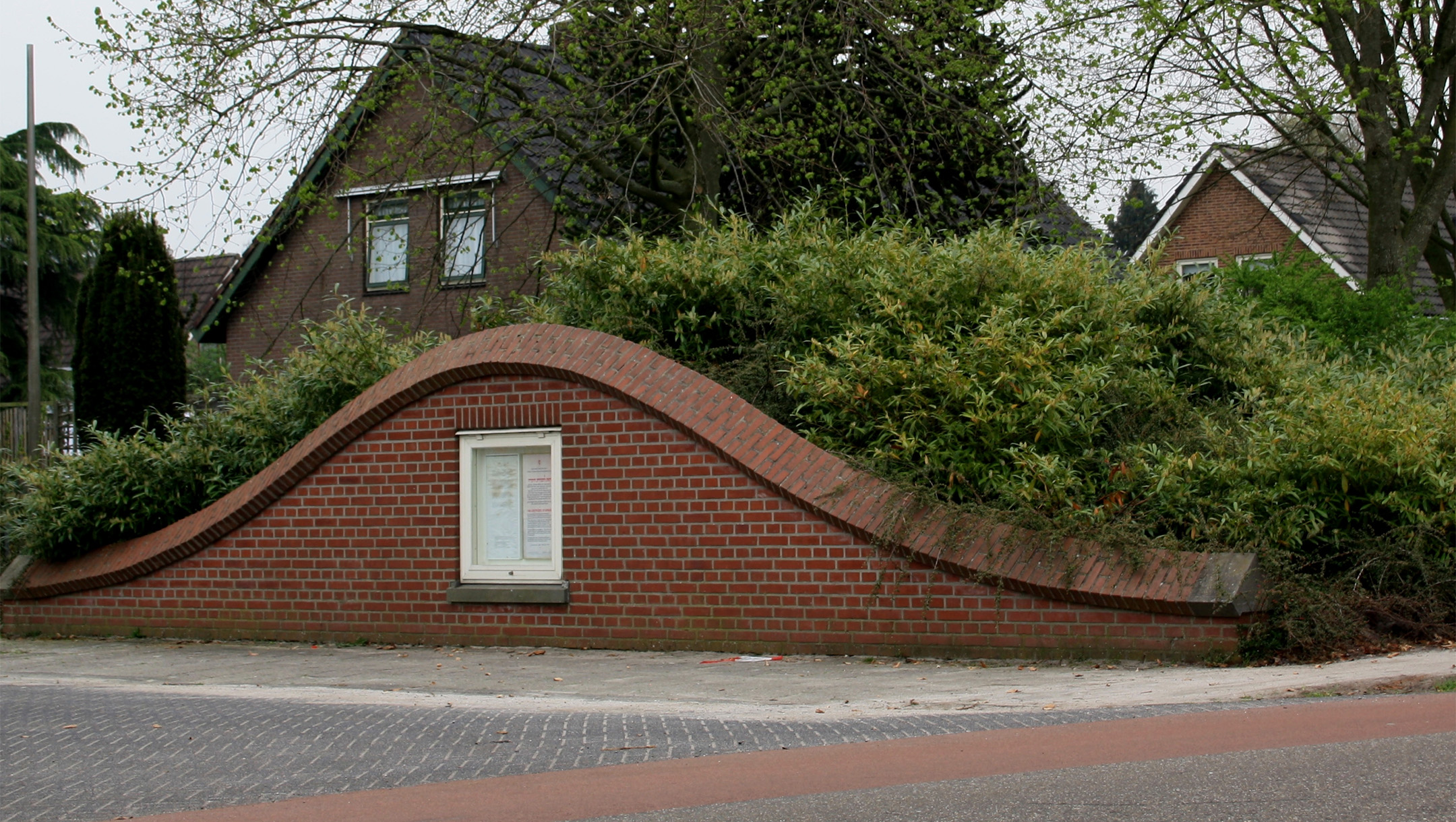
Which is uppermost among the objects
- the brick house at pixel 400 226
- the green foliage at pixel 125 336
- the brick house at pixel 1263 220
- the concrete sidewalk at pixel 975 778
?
the brick house at pixel 1263 220

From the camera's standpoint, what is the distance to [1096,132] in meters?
15.6

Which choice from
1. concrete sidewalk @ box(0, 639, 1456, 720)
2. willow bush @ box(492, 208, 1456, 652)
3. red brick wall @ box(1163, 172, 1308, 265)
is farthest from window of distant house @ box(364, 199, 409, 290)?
red brick wall @ box(1163, 172, 1308, 265)

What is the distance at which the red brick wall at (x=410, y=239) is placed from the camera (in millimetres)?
15062

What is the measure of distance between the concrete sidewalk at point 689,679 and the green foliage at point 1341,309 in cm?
623

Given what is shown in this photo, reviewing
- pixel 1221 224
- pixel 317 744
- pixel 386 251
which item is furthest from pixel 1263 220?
pixel 317 744

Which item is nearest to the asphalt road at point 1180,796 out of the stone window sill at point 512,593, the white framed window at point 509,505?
the stone window sill at point 512,593

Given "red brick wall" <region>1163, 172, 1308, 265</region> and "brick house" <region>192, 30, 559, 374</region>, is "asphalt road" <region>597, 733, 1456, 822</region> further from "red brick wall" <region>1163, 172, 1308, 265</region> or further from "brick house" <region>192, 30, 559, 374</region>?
"red brick wall" <region>1163, 172, 1308, 265</region>

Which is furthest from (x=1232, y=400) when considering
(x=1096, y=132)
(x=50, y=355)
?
(x=50, y=355)

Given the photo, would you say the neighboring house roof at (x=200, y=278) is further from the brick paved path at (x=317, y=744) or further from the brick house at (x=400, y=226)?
the brick paved path at (x=317, y=744)

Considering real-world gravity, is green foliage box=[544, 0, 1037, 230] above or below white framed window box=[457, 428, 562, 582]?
above

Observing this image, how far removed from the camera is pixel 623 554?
9984 millimetres

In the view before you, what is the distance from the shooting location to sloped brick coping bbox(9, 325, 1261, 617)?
326 inches

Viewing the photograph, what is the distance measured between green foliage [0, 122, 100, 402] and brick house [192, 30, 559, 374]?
3.86 metres

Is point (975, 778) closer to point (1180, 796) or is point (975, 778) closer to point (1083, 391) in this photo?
point (1180, 796)
